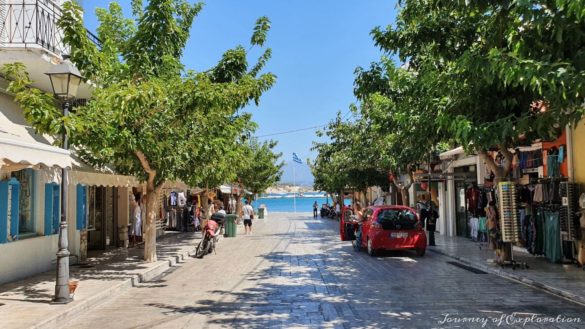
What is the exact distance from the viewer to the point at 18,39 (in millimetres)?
11445

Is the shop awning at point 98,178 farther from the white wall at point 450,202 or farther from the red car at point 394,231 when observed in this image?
the white wall at point 450,202

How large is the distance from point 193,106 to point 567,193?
9.46 meters

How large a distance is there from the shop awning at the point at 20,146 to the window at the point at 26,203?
101 centimetres

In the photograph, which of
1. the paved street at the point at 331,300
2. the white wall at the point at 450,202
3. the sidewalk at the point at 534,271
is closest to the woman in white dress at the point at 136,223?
the paved street at the point at 331,300

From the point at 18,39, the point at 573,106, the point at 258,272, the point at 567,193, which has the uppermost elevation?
the point at 18,39

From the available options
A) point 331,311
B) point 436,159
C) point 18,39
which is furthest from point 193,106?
point 436,159

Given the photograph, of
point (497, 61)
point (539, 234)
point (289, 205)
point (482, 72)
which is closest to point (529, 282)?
point (539, 234)

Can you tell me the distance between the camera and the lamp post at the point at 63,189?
8.73 meters

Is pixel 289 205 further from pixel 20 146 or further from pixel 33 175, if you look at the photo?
pixel 20 146

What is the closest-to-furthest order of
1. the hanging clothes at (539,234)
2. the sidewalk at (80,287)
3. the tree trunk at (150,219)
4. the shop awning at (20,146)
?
the sidewalk at (80,287) < the shop awning at (20,146) < the hanging clothes at (539,234) < the tree trunk at (150,219)

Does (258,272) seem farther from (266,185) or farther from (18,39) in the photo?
(266,185)

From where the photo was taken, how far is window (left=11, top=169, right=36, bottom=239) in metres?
12.1

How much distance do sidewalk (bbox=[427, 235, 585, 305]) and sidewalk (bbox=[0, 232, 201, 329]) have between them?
27.7 feet

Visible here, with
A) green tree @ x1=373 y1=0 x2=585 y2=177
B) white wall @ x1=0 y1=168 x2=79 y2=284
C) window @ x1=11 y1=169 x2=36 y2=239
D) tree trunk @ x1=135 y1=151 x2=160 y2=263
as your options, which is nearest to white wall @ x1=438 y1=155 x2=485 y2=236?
green tree @ x1=373 y1=0 x2=585 y2=177
